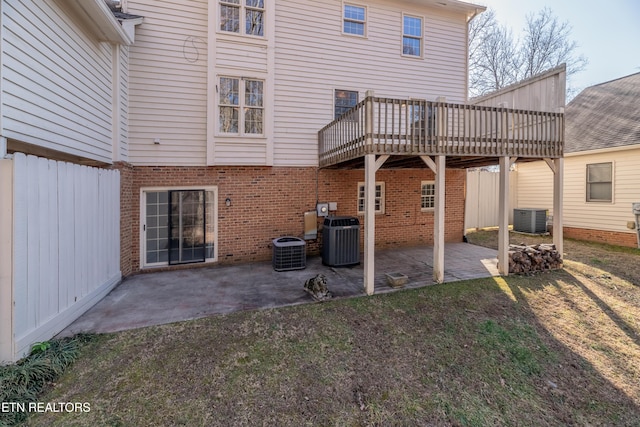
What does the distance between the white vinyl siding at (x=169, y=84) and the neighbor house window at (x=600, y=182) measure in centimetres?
1321

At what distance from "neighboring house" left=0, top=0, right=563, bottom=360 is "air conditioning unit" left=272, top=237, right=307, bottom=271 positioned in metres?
1.03

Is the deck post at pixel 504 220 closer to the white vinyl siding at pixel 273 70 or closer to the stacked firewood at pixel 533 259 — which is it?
the stacked firewood at pixel 533 259

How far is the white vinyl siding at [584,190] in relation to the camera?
9.16 m

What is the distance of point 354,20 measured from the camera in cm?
838

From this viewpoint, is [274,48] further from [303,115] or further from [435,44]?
[435,44]

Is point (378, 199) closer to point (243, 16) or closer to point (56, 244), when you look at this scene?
point (243, 16)

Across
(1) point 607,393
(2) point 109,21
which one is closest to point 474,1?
(2) point 109,21

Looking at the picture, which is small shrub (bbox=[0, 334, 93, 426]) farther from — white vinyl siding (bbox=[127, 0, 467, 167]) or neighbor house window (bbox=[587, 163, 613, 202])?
neighbor house window (bbox=[587, 163, 613, 202])

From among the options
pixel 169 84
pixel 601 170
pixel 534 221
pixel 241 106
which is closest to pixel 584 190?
pixel 601 170

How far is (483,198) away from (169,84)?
12.8m

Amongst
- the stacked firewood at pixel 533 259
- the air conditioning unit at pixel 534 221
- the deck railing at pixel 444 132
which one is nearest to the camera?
the deck railing at pixel 444 132

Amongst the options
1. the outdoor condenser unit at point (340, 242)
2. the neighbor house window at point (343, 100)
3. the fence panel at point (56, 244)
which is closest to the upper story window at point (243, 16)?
the neighbor house window at point (343, 100)

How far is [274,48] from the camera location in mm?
7547

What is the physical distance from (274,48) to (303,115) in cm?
188
